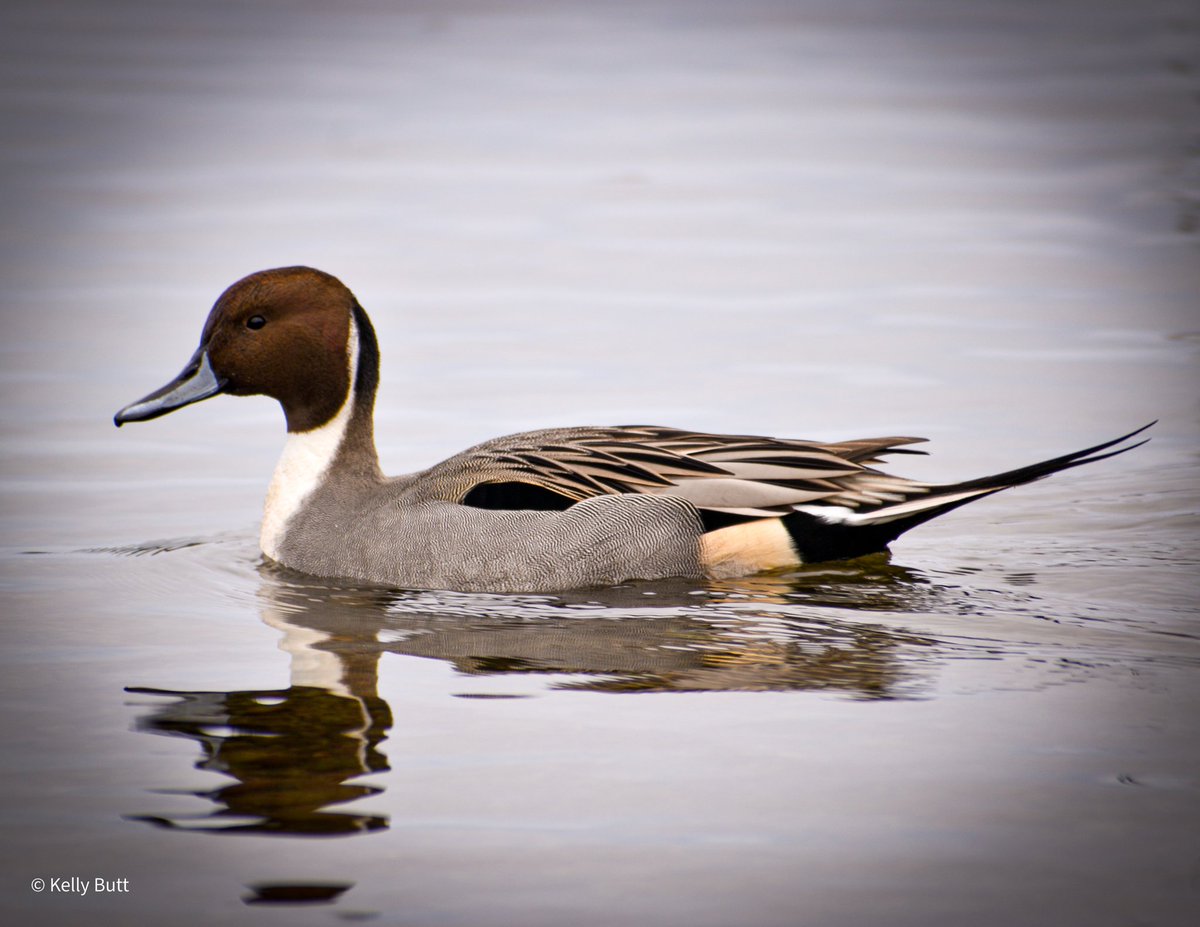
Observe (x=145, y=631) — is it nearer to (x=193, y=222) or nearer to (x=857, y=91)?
(x=193, y=222)

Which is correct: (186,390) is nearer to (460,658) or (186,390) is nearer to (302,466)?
(302,466)

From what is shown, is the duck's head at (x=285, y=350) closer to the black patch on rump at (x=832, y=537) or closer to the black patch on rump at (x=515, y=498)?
the black patch on rump at (x=515, y=498)

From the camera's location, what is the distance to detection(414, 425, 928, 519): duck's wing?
7.10m

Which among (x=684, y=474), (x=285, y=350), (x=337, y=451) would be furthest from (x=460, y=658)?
(x=285, y=350)

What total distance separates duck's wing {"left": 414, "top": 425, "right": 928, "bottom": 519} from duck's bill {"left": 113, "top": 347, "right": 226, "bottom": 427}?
3.56 ft

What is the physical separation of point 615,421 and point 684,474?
2378mm

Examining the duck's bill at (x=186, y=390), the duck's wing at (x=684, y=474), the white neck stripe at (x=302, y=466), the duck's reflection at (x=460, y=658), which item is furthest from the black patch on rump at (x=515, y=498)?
the duck's bill at (x=186, y=390)

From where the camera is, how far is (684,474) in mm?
7207

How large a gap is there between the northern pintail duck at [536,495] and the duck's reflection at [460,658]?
0.46 ft

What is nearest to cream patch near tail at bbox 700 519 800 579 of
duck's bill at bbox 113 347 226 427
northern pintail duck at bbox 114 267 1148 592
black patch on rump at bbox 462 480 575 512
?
northern pintail duck at bbox 114 267 1148 592

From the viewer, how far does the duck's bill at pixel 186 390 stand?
7.56 m

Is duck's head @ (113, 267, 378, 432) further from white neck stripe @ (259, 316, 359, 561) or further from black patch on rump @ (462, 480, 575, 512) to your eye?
black patch on rump @ (462, 480, 575, 512)

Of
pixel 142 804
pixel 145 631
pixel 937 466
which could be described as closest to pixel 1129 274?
pixel 937 466

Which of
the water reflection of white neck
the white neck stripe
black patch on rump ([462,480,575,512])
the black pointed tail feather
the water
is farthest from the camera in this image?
the white neck stripe
